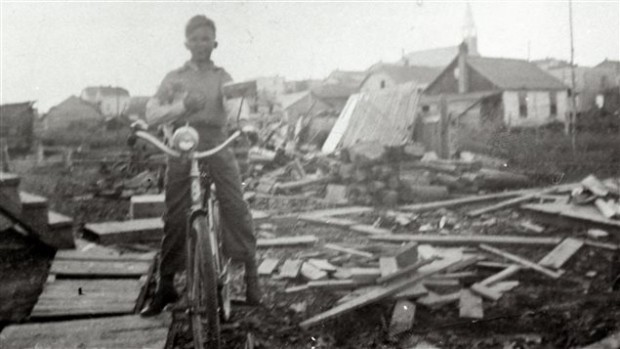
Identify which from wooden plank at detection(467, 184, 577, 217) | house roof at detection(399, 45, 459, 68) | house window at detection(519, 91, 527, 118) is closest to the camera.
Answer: wooden plank at detection(467, 184, 577, 217)

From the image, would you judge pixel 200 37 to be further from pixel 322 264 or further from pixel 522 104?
pixel 522 104

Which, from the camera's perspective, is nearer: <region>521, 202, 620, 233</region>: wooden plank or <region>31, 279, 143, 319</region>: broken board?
<region>31, 279, 143, 319</region>: broken board

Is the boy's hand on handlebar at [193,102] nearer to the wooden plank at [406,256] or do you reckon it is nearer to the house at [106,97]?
the wooden plank at [406,256]

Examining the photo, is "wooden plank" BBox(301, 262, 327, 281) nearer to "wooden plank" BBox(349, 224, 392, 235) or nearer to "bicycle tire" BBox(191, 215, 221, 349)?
"bicycle tire" BBox(191, 215, 221, 349)

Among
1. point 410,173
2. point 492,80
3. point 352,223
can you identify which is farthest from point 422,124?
point 492,80

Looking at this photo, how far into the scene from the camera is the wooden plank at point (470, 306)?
370 cm

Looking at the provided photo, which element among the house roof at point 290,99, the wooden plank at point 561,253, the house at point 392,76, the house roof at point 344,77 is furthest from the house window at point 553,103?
the wooden plank at point 561,253

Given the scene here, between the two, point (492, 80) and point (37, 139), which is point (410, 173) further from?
point (37, 139)

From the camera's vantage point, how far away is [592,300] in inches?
154

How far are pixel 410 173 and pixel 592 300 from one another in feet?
19.1

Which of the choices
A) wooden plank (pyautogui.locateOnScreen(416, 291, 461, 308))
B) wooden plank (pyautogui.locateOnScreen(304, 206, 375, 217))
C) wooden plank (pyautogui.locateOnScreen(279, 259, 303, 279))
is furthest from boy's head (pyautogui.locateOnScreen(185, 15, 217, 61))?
wooden plank (pyautogui.locateOnScreen(304, 206, 375, 217))

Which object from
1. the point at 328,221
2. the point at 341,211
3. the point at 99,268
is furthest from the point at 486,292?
the point at 341,211

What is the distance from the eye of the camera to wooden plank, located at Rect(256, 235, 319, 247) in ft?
19.0

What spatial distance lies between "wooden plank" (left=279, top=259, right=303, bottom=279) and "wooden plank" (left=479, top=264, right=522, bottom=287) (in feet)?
5.41
